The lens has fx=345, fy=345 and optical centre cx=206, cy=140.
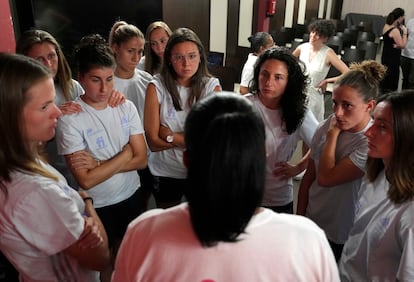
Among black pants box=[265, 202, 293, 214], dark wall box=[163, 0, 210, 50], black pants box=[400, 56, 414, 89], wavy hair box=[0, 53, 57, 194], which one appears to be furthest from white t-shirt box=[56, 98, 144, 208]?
black pants box=[400, 56, 414, 89]

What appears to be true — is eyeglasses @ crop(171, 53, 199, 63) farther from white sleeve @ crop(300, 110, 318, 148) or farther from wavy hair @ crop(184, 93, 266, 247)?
wavy hair @ crop(184, 93, 266, 247)

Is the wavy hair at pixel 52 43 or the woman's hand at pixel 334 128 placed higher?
the wavy hair at pixel 52 43

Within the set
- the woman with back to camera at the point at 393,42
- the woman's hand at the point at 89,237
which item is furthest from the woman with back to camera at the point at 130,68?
the woman with back to camera at the point at 393,42

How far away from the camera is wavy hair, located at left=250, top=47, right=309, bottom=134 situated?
1731 millimetres

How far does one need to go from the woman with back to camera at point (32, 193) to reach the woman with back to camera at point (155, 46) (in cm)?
159

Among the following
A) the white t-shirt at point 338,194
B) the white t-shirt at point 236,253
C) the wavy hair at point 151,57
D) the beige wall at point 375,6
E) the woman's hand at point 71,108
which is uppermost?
the beige wall at point 375,6

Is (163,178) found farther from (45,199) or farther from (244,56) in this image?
(244,56)

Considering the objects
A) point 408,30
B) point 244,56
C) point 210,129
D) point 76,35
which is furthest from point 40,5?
point 408,30

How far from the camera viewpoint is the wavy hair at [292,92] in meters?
1.73

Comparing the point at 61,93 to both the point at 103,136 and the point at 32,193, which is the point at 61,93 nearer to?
the point at 103,136

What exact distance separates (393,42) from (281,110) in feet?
15.5

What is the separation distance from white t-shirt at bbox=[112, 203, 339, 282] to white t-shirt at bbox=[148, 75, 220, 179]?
45.1 inches

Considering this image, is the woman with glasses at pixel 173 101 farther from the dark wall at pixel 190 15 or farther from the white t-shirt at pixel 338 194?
the dark wall at pixel 190 15

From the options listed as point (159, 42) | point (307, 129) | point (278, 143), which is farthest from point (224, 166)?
point (159, 42)
